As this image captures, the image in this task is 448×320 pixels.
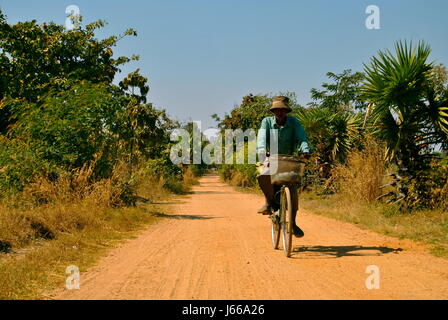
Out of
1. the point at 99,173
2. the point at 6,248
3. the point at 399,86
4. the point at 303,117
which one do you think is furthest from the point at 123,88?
the point at 6,248

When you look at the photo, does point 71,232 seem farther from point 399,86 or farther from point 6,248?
point 399,86

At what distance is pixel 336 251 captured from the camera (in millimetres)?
7691

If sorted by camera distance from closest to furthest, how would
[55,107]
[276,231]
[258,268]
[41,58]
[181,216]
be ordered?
[258,268] < [276,231] < [55,107] < [181,216] < [41,58]

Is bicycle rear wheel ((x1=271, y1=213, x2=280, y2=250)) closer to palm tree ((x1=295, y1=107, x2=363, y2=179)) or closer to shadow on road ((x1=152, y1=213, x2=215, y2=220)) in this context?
shadow on road ((x1=152, y1=213, x2=215, y2=220))

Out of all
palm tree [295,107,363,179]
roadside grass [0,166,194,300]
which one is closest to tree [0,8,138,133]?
roadside grass [0,166,194,300]

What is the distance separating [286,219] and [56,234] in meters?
4.40

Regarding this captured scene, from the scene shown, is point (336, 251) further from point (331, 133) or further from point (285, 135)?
point (331, 133)

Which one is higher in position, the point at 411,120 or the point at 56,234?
the point at 411,120

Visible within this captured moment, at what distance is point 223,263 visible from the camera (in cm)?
677

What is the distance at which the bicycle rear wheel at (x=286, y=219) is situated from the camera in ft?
23.5

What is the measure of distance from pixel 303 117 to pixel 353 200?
5.91 m

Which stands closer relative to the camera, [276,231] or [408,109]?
[276,231]

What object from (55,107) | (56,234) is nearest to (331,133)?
(55,107)

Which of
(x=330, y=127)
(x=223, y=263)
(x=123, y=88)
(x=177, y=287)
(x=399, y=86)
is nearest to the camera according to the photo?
(x=177, y=287)
